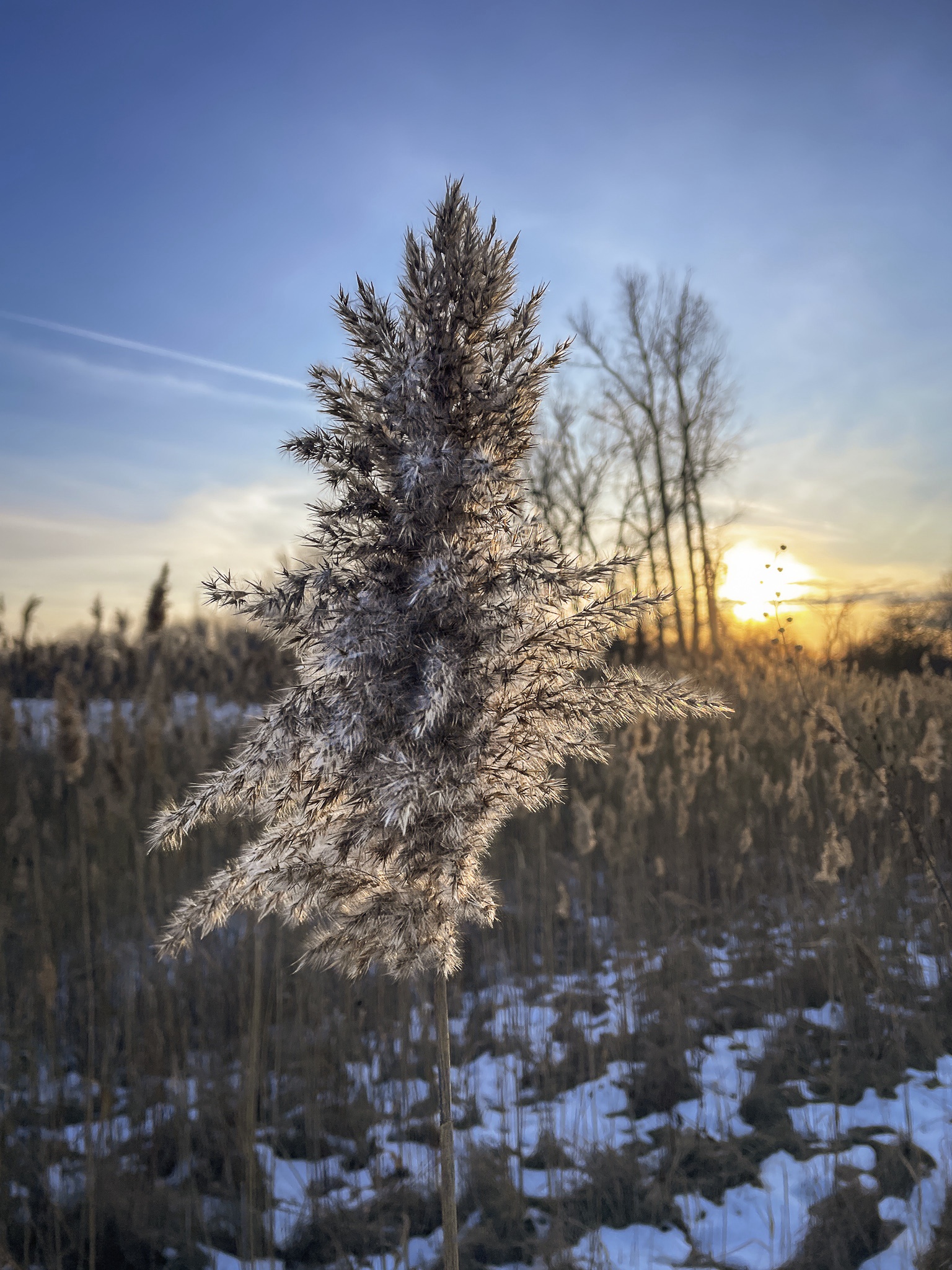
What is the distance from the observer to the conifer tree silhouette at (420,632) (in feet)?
4.34

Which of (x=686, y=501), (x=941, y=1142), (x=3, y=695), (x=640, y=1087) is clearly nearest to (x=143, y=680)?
(x=3, y=695)

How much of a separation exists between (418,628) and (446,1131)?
37.5 inches

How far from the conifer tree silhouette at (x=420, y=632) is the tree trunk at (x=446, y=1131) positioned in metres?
0.01

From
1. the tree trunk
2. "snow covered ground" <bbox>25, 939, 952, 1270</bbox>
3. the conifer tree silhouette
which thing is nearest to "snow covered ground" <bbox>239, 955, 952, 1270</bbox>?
"snow covered ground" <bbox>25, 939, 952, 1270</bbox>

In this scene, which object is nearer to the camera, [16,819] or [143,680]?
[16,819]

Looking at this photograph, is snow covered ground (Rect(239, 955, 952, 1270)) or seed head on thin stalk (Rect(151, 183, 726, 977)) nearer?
seed head on thin stalk (Rect(151, 183, 726, 977))

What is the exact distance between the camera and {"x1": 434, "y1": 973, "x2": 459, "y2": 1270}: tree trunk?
137 centimetres

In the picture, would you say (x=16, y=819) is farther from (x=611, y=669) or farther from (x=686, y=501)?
(x=686, y=501)

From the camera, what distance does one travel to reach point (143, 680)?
5.57 m

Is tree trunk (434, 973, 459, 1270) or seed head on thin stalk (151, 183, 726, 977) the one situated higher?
seed head on thin stalk (151, 183, 726, 977)

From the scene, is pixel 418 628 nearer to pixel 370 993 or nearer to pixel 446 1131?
pixel 446 1131

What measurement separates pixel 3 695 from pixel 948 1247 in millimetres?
5242

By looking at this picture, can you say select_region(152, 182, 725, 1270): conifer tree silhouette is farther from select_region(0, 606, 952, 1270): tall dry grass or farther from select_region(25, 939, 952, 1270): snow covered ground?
select_region(25, 939, 952, 1270): snow covered ground

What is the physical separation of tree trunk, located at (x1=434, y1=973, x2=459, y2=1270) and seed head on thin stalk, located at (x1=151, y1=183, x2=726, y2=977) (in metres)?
0.12
